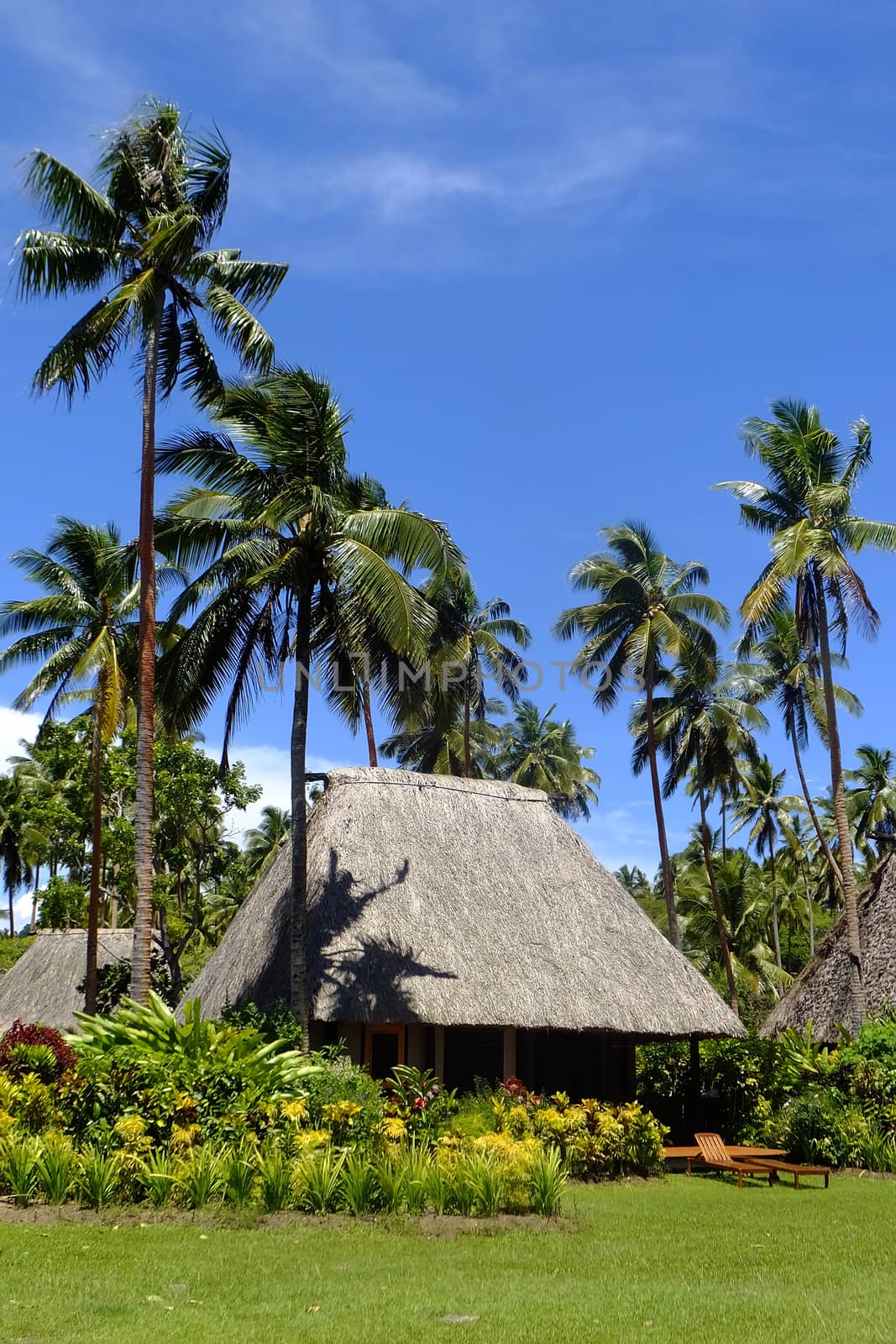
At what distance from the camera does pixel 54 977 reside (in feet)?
113

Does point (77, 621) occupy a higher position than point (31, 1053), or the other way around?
point (77, 621)

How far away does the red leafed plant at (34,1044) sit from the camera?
15574 mm

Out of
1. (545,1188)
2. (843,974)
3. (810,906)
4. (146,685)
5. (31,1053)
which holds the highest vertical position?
(146,685)

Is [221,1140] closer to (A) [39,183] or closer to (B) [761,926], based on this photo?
(A) [39,183]

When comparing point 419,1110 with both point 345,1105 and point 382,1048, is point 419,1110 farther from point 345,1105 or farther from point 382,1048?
point 382,1048

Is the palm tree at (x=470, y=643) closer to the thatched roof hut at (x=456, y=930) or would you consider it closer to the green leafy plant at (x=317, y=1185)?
the thatched roof hut at (x=456, y=930)

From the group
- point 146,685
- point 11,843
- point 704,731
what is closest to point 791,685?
point 704,731

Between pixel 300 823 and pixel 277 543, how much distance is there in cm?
431

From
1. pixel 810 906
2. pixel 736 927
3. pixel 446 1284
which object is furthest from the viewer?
pixel 810 906

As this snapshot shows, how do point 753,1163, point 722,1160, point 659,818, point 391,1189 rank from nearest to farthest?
point 391,1189
point 722,1160
point 753,1163
point 659,818

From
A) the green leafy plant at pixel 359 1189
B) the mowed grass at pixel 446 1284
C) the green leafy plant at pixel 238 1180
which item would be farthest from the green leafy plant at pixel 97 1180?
the green leafy plant at pixel 359 1189

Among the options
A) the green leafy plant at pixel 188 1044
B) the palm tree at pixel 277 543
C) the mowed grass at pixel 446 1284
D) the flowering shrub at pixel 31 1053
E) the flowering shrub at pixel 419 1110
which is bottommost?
the mowed grass at pixel 446 1284

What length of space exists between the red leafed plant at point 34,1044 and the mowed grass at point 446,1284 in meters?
5.87

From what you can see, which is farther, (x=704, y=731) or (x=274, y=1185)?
(x=704, y=731)
